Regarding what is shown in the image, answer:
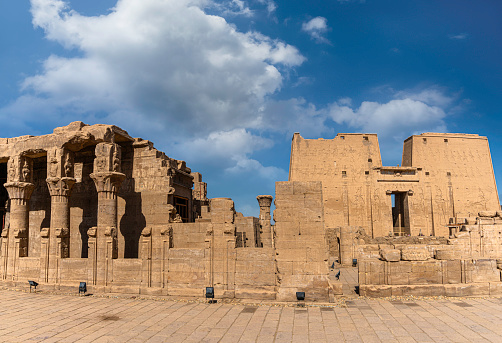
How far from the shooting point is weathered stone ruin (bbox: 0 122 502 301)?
35.1 feet

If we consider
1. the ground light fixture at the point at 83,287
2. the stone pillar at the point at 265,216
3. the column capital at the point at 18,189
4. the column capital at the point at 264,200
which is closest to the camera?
the ground light fixture at the point at 83,287

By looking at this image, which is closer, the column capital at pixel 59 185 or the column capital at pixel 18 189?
the column capital at pixel 59 185

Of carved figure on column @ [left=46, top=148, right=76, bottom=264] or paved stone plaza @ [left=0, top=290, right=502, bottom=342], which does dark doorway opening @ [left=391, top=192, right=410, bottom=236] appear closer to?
paved stone plaza @ [left=0, top=290, right=502, bottom=342]

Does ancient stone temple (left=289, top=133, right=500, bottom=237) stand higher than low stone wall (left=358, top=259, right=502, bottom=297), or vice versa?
ancient stone temple (left=289, top=133, right=500, bottom=237)

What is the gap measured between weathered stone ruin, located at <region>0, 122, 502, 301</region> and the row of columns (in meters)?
0.04

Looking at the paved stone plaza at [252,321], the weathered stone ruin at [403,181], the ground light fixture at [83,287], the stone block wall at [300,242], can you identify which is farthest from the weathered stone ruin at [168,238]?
the weathered stone ruin at [403,181]

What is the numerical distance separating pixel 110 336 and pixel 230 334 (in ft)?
8.55

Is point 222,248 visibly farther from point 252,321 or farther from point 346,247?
point 346,247

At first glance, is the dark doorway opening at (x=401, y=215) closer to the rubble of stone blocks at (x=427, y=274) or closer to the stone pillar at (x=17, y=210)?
the rubble of stone blocks at (x=427, y=274)

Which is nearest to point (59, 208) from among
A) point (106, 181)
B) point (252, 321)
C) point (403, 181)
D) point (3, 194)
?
point (106, 181)

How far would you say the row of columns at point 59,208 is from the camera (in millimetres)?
13367

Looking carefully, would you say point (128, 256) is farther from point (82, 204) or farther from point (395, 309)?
point (395, 309)

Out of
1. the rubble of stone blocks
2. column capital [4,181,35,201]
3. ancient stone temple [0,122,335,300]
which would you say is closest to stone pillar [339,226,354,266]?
ancient stone temple [0,122,335,300]

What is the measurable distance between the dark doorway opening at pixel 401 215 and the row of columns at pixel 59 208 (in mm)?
27058
